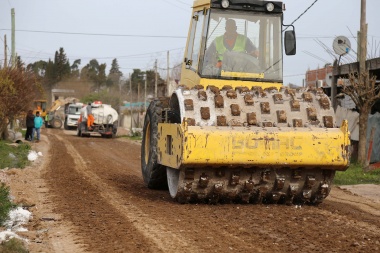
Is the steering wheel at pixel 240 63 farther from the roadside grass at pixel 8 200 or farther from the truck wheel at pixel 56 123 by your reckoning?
the truck wheel at pixel 56 123

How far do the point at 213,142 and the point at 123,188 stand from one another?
444cm

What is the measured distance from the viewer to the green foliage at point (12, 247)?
23.2ft

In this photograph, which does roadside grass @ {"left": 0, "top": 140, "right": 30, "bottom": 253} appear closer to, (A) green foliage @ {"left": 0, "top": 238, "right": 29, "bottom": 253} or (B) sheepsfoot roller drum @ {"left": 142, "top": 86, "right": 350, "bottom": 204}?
(A) green foliage @ {"left": 0, "top": 238, "right": 29, "bottom": 253}

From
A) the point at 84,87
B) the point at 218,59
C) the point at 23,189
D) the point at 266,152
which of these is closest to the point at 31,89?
the point at 23,189

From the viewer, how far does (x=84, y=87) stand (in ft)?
448

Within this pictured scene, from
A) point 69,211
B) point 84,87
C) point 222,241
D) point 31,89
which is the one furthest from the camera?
point 84,87

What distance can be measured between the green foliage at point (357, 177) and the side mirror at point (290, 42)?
5769 millimetres

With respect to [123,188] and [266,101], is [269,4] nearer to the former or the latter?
[266,101]

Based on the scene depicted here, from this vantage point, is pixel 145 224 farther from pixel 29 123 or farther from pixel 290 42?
pixel 29 123

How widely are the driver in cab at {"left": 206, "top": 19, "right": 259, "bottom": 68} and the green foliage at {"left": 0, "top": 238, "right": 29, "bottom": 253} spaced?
560 cm

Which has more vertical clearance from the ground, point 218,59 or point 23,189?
point 218,59

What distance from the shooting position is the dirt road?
7730 mm

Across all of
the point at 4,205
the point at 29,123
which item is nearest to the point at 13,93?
the point at 29,123

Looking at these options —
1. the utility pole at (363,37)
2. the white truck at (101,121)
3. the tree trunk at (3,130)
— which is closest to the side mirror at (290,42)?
the utility pole at (363,37)
